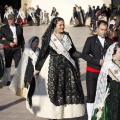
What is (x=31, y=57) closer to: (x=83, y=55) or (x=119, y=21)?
(x=83, y=55)

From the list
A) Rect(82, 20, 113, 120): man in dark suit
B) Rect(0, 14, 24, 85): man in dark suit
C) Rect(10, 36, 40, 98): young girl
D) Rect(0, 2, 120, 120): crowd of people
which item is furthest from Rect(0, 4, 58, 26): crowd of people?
Rect(82, 20, 113, 120): man in dark suit

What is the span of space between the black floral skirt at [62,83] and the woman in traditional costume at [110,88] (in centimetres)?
111

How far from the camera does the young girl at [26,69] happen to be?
661cm

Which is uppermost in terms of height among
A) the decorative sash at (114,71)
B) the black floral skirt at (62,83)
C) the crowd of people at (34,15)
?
the decorative sash at (114,71)

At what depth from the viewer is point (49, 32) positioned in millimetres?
5293

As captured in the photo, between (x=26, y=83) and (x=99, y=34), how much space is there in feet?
7.83

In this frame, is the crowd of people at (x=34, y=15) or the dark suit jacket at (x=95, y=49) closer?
the dark suit jacket at (x=95, y=49)

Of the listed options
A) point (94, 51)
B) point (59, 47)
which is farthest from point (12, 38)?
point (94, 51)

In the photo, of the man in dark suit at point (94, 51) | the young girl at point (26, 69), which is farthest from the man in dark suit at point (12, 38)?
the man in dark suit at point (94, 51)

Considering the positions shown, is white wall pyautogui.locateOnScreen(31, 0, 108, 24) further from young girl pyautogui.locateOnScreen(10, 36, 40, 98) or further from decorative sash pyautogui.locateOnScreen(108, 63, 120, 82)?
decorative sash pyautogui.locateOnScreen(108, 63, 120, 82)

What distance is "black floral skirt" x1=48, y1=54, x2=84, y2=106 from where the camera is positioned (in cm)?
518

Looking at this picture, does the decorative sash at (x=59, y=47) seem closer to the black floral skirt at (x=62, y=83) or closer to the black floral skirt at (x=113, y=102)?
the black floral skirt at (x=62, y=83)

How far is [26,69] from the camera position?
6.84 meters

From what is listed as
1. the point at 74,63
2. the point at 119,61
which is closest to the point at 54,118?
the point at 74,63
